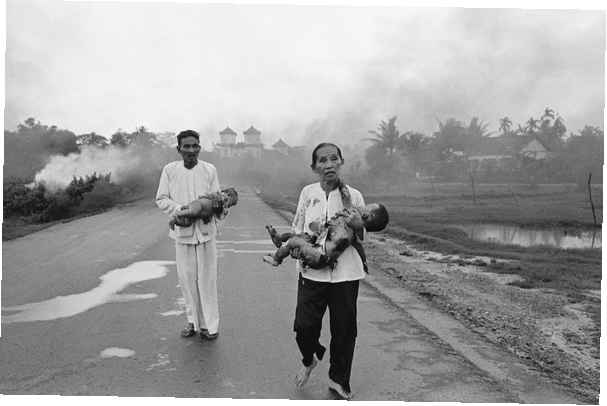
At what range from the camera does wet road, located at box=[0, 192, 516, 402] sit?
3689mm

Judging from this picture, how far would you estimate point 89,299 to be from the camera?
19.9 ft

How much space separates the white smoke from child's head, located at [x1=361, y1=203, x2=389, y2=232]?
22596 mm

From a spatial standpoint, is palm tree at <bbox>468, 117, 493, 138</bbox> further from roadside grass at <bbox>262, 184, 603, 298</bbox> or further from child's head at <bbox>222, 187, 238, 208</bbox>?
child's head at <bbox>222, 187, 238, 208</bbox>

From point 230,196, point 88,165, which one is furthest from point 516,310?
point 88,165

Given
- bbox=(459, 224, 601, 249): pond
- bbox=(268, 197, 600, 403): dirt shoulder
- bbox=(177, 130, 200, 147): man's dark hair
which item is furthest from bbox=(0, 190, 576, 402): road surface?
bbox=(459, 224, 601, 249): pond

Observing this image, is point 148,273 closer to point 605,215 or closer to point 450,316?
point 450,316

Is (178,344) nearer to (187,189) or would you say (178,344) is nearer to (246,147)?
(187,189)

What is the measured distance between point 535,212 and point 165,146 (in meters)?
20.5

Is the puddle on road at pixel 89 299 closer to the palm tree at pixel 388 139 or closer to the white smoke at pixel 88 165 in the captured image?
the white smoke at pixel 88 165

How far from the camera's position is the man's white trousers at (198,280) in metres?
4.75

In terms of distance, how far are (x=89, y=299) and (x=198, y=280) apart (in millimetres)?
2000

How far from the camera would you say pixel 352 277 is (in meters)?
3.60

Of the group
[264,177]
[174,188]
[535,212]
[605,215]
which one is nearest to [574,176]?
[535,212]

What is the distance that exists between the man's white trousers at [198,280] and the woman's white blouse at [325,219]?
127 cm
